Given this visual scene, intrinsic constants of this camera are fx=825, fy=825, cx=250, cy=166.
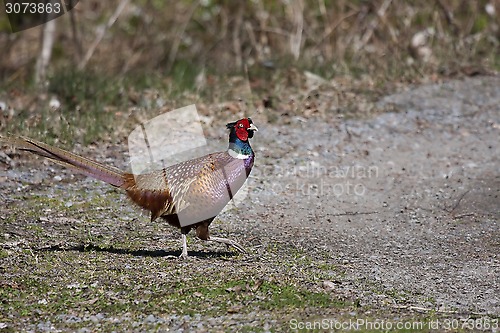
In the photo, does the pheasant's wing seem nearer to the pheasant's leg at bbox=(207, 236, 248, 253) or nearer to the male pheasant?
the male pheasant

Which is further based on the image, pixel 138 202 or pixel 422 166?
pixel 422 166

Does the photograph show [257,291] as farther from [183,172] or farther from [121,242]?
[121,242]

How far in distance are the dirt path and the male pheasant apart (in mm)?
821

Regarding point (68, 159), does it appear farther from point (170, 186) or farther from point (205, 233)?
point (205, 233)

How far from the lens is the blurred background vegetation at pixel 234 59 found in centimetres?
795

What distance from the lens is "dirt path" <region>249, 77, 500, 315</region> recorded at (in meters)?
4.69

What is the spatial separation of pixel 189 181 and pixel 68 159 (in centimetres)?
70

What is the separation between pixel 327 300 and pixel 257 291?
1.19ft

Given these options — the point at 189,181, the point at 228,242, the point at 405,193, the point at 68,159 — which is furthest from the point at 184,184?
the point at 405,193

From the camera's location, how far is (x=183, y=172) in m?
4.66

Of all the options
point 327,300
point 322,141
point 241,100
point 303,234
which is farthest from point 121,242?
point 241,100

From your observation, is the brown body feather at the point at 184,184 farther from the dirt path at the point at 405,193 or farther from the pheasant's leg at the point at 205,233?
the dirt path at the point at 405,193

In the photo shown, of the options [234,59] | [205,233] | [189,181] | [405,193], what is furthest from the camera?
[234,59]

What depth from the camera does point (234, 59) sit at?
34.3 feet
